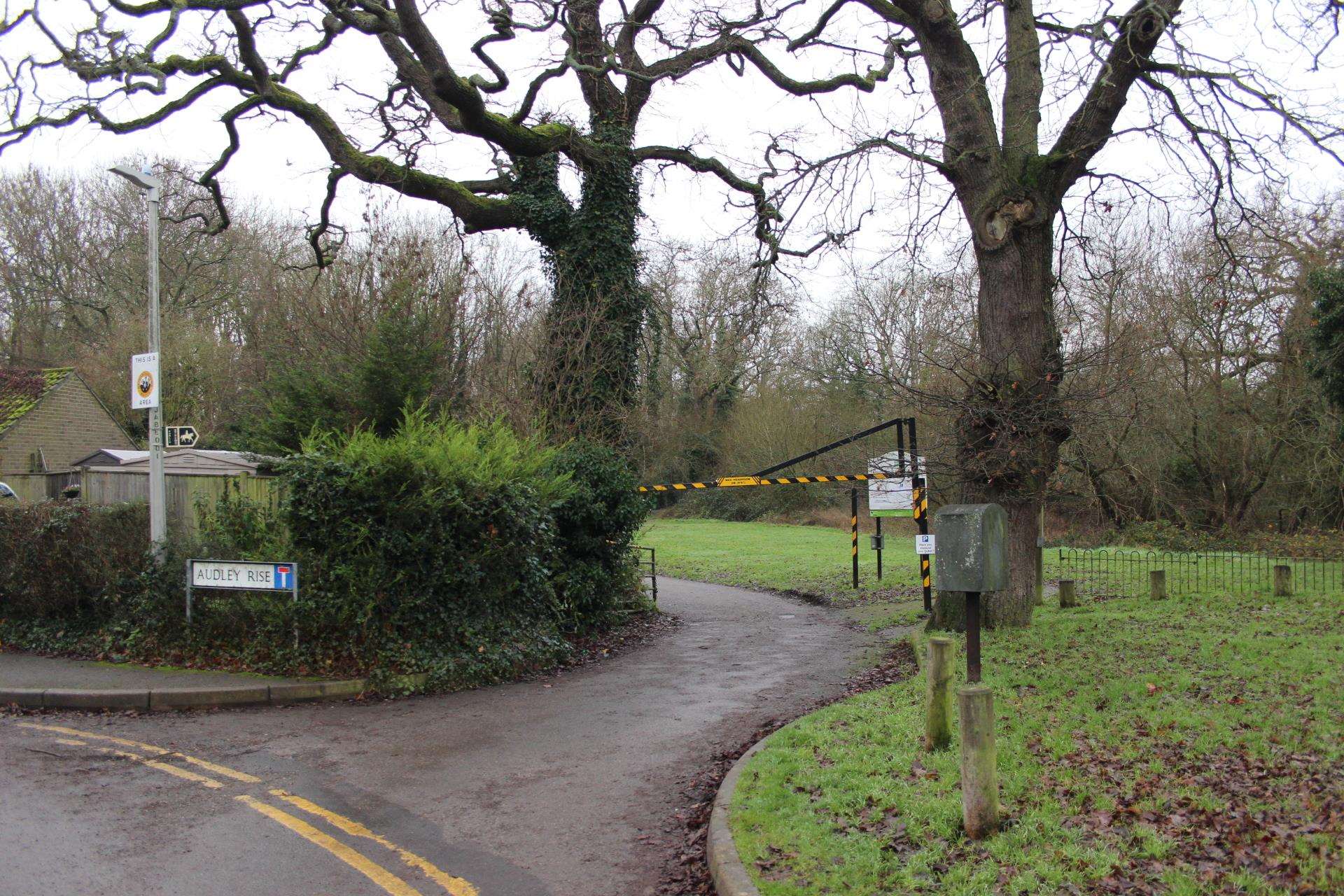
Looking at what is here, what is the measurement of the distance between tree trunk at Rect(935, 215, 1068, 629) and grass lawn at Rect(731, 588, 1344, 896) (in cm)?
262

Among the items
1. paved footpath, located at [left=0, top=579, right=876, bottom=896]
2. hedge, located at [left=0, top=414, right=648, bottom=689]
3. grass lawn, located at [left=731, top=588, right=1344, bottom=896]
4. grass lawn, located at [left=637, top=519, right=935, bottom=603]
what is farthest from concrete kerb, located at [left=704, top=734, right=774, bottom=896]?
grass lawn, located at [left=637, top=519, right=935, bottom=603]

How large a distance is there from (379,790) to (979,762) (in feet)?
13.8

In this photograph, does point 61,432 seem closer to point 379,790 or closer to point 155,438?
point 155,438

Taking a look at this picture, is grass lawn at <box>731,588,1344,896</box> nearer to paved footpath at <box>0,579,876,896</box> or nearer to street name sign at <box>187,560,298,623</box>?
paved footpath at <box>0,579,876,896</box>

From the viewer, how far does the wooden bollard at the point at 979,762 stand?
17.0 feet

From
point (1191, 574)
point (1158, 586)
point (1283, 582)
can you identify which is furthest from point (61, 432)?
point (1283, 582)

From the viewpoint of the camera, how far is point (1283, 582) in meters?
15.0

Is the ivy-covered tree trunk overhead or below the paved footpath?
overhead

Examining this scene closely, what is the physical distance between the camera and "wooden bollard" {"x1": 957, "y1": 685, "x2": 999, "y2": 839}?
17.0ft

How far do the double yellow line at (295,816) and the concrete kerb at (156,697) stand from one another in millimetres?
624

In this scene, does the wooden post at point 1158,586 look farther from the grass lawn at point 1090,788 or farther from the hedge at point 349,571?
the hedge at point 349,571

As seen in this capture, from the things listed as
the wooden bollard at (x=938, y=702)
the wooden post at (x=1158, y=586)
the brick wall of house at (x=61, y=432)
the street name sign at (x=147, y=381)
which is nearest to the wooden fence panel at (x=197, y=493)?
the street name sign at (x=147, y=381)

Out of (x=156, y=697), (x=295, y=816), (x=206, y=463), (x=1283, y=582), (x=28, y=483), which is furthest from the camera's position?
(x=28, y=483)

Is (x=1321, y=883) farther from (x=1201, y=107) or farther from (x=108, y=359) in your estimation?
(x=108, y=359)
